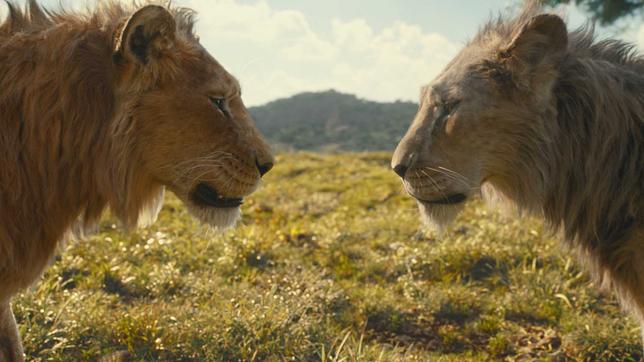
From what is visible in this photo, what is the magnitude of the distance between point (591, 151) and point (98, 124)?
2420 millimetres

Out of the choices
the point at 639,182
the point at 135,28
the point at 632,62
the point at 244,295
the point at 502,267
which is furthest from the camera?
the point at 502,267

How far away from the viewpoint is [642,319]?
3549 millimetres

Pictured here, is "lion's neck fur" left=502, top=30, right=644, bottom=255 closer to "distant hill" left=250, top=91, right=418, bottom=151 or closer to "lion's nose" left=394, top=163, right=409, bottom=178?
"lion's nose" left=394, top=163, right=409, bottom=178

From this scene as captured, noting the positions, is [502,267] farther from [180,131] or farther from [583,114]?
[180,131]

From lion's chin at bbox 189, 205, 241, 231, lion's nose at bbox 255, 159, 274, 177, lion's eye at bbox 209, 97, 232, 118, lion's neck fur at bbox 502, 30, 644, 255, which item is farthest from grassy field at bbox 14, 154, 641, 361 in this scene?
lion's eye at bbox 209, 97, 232, 118

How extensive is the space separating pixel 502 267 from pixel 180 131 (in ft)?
12.4

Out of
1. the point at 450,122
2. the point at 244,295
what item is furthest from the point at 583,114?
the point at 244,295

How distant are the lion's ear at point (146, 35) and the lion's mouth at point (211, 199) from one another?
67 cm

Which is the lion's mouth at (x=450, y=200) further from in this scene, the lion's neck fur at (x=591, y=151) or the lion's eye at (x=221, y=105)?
the lion's eye at (x=221, y=105)

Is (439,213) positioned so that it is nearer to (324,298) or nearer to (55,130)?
(324,298)

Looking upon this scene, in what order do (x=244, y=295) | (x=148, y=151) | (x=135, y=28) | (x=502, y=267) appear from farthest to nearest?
(x=502, y=267) → (x=244, y=295) → (x=148, y=151) → (x=135, y=28)

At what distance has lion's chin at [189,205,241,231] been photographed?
327 cm

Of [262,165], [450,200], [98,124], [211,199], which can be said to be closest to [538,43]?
[450,200]

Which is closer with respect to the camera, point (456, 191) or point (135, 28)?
point (135, 28)
